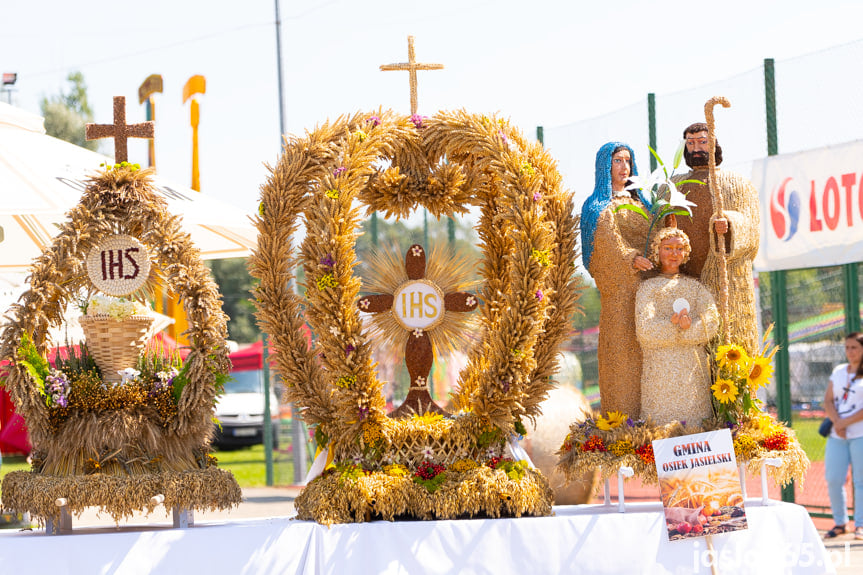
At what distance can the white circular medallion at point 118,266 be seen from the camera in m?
4.72

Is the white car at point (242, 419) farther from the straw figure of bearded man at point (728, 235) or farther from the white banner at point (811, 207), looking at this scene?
the straw figure of bearded man at point (728, 235)

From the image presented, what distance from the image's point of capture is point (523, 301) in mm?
4773

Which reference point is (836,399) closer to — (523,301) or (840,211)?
(840,211)

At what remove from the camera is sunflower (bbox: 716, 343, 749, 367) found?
4.89m

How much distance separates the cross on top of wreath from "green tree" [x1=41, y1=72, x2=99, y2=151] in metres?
24.0

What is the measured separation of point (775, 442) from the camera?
488 cm

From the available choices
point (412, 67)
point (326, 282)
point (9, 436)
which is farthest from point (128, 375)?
point (9, 436)

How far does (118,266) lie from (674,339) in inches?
103

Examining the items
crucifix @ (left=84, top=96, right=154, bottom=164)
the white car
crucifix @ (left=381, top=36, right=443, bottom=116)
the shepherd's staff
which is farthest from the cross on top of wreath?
the white car

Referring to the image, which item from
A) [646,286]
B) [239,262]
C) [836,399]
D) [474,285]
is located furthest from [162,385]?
[239,262]

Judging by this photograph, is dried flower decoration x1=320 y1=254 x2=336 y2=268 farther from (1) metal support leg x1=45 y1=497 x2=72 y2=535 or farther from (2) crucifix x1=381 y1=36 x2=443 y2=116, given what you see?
(1) metal support leg x1=45 y1=497 x2=72 y2=535

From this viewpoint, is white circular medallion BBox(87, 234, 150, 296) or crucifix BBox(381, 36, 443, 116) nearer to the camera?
white circular medallion BBox(87, 234, 150, 296)

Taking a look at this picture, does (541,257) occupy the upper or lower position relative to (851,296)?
upper

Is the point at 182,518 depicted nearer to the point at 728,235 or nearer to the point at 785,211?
the point at 728,235
